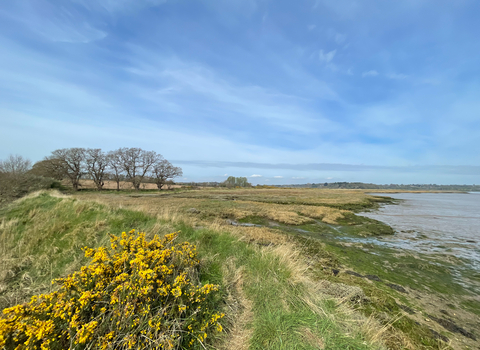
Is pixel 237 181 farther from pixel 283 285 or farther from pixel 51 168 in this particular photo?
pixel 283 285

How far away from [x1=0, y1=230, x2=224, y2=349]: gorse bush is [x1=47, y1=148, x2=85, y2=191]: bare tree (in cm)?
5919

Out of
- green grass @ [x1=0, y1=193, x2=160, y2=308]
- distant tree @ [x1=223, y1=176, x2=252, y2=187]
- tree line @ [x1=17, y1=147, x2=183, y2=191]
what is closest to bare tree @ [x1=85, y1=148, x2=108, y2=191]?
tree line @ [x1=17, y1=147, x2=183, y2=191]

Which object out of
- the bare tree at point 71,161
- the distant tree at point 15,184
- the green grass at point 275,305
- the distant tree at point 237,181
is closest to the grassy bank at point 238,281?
the green grass at point 275,305

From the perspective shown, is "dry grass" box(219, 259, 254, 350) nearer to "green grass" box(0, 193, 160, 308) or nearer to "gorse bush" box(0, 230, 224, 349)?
"gorse bush" box(0, 230, 224, 349)

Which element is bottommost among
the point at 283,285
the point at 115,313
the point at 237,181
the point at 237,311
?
the point at 237,311

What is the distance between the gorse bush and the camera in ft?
8.41

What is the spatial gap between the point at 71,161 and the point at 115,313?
61.7m

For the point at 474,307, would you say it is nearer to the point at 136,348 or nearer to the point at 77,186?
the point at 136,348

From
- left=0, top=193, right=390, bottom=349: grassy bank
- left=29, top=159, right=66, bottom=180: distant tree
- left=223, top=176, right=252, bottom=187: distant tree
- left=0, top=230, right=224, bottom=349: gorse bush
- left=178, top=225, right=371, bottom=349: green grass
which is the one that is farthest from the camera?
left=223, top=176, right=252, bottom=187: distant tree

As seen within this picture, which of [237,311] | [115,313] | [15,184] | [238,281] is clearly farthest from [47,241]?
[15,184]

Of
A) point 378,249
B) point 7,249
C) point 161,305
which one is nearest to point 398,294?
point 378,249

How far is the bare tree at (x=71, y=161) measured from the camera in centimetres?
4863

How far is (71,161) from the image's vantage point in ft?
162

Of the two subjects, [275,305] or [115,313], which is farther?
[275,305]
